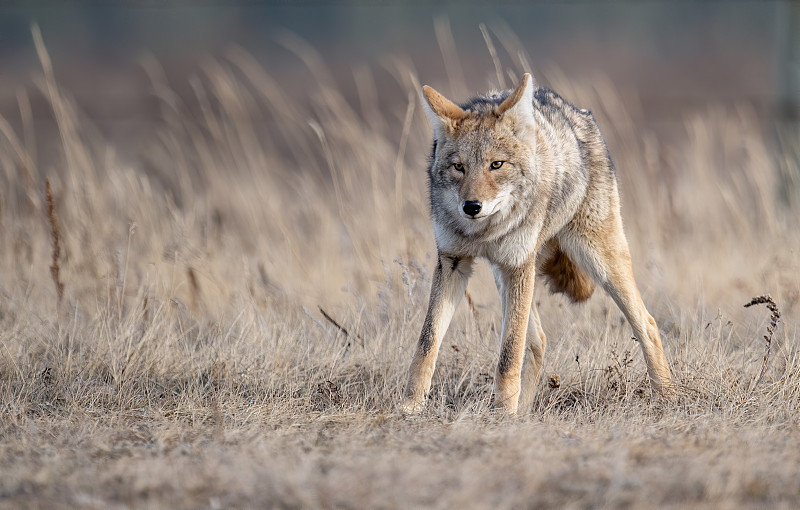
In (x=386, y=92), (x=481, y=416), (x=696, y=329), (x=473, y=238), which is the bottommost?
(x=481, y=416)

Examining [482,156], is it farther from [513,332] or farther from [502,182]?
[513,332]

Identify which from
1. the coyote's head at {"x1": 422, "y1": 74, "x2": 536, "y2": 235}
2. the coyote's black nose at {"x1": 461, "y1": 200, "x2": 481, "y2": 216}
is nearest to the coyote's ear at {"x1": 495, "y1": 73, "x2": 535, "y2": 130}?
the coyote's head at {"x1": 422, "y1": 74, "x2": 536, "y2": 235}

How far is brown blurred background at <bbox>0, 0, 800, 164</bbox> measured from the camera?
78.9 ft

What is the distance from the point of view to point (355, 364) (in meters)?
4.68

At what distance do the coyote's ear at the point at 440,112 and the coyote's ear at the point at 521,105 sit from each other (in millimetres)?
202

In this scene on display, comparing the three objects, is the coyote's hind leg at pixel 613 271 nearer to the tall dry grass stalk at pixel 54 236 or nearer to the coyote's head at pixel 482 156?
the coyote's head at pixel 482 156

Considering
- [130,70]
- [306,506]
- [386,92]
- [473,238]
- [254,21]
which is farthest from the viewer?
[254,21]

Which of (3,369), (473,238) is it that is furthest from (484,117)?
(3,369)

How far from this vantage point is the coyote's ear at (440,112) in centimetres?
437

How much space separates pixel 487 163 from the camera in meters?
4.21

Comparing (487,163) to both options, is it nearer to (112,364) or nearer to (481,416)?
(481,416)

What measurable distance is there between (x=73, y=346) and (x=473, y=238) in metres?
2.16

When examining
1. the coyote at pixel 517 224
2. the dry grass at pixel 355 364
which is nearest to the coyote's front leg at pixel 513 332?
the coyote at pixel 517 224

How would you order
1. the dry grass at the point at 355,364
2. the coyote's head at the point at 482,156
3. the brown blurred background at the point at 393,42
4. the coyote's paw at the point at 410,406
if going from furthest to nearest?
the brown blurred background at the point at 393,42 < the coyote's head at the point at 482,156 < the coyote's paw at the point at 410,406 < the dry grass at the point at 355,364
